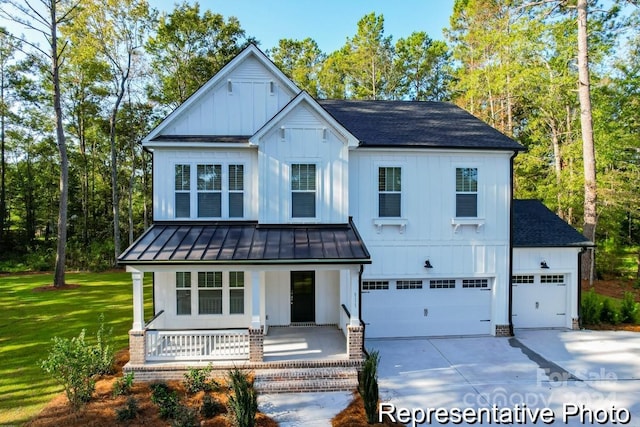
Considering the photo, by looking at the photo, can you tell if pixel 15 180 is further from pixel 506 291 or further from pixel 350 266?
pixel 506 291

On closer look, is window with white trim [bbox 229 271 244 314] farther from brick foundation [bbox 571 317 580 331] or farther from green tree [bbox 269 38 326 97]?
green tree [bbox 269 38 326 97]

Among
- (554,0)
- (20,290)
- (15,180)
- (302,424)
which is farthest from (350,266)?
(15,180)

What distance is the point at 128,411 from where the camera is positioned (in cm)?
643

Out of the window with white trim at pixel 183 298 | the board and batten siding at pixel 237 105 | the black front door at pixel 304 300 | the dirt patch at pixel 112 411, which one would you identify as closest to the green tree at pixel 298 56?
the board and batten siding at pixel 237 105

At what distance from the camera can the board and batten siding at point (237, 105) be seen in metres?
10.4

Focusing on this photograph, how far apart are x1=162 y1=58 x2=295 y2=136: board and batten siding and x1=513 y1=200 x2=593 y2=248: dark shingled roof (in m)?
9.01

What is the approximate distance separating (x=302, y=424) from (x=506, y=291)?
→ 315 inches

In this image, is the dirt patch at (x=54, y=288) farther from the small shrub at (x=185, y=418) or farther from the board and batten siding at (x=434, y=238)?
the board and batten siding at (x=434, y=238)

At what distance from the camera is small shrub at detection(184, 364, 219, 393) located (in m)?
7.49

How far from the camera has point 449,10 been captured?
2558 cm

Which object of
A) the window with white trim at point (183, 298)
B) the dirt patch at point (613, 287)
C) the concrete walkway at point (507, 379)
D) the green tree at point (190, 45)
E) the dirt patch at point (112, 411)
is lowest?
the dirt patch at point (613, 287)

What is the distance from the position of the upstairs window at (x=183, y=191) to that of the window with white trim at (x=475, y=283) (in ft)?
29.6

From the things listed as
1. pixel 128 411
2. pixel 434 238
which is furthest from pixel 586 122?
pixel 128 411

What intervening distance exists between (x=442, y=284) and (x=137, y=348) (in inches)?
350
